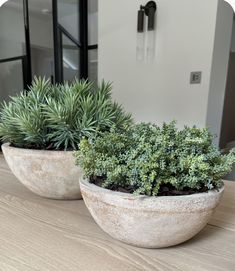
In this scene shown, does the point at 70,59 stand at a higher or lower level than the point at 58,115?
higher

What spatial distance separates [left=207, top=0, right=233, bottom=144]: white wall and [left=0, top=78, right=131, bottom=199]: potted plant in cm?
156

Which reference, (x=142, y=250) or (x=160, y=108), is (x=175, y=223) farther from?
(x=160, y=108)

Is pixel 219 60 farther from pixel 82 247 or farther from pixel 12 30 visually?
pixel 12 30

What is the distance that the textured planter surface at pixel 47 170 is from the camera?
1.60ft

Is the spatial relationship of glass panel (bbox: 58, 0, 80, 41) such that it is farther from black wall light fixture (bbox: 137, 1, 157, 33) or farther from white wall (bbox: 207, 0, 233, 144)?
white wall (bbox: 207, 0, 233, 144)

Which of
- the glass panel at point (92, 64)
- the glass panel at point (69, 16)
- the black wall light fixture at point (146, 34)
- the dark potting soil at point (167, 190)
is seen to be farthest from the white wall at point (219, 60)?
the glass panel at point (69, 16)

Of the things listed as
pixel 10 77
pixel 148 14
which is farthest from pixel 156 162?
pixel 10 77

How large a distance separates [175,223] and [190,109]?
1.78 metres

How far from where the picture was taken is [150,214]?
0.33 metres

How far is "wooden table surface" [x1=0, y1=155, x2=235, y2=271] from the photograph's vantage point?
342 mm

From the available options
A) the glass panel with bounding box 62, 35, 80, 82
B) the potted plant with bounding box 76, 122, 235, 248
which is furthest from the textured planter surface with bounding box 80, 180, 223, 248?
the glass panel with bounding box 62, 35, 80, 82

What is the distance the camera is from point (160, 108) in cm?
218

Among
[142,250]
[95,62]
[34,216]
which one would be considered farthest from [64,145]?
[95,62]

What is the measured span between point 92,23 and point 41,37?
0.74m
